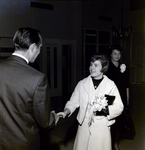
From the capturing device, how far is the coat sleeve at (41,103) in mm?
1589

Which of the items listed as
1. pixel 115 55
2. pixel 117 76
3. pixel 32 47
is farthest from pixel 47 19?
pixel 32 47

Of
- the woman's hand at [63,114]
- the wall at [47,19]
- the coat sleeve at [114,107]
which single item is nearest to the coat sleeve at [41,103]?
the woman's hand at [63,114]

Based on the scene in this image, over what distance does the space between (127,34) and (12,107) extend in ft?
22.4

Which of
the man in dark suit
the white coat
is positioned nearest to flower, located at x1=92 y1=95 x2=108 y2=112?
the white coat

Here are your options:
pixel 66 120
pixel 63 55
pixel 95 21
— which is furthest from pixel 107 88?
pixel 95 21

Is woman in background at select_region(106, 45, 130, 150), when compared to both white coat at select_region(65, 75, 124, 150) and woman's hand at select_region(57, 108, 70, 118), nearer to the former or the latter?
white coat at select_region(65, 75, 124, 150)

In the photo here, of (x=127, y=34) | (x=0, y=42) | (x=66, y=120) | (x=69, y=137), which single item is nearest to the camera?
(x=69, y=137)

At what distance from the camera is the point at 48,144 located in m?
3.74

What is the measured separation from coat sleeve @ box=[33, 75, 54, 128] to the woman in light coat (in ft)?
1.81

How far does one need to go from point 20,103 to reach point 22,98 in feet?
0.14

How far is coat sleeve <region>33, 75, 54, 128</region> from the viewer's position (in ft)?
5.21

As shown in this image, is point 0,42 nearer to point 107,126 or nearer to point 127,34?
point 127,34

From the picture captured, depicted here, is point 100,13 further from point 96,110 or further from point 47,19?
point 96,110

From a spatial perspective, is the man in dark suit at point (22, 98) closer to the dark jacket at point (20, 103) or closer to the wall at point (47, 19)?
the dark jacket at point (20, 103)
